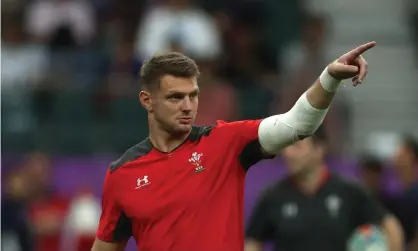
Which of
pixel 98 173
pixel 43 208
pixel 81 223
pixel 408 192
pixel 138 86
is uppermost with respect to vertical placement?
pixel 138 86

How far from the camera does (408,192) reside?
9.54 m

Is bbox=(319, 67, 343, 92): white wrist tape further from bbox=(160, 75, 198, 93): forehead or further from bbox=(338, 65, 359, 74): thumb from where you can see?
bbox=(160, 75, 198, 93): forehead

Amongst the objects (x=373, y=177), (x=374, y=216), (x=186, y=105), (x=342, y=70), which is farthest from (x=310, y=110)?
(x=373, y=177)

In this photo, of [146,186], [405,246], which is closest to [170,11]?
[405,246]

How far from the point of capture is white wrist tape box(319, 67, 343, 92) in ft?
16.1

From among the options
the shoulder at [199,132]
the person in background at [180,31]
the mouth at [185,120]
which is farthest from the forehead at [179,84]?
the person in background at [180,31]

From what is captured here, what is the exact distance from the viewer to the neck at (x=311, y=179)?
777 cm

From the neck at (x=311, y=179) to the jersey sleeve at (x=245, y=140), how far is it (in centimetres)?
252

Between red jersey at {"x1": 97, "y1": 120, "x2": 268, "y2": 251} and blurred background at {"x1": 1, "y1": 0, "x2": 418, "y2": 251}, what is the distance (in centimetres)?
451

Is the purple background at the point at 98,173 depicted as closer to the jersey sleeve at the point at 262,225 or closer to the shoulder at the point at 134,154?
the jersey sleeve at the point at 262,225

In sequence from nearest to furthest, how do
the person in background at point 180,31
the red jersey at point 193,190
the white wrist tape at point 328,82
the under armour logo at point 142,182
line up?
the white wrist tape at point 328,82, the red jersey at point 193,190, the under armour logo at point 142,182, the person in background at point 180,31

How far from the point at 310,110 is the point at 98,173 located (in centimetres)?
685

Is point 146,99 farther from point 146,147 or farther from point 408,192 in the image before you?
point 408,192

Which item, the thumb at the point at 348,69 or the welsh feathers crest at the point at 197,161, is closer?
the thumb at the point at 348,69
